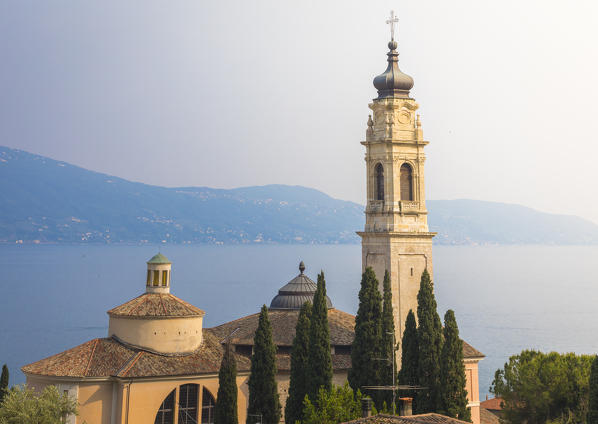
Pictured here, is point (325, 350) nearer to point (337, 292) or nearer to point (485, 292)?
point (337, 292)

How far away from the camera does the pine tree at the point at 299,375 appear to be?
1319 inches

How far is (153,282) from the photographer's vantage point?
40688 mm

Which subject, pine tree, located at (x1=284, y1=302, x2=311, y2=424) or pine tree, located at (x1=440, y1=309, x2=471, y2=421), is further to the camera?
pine tree, located at (x1=284, y1=302, x2=311, y2=424)

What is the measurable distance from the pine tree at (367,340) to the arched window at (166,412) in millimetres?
9276

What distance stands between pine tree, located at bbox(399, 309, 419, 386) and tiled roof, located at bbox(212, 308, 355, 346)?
6489 millimetres

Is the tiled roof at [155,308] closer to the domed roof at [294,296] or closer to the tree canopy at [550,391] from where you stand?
the domed roof at [294,296]

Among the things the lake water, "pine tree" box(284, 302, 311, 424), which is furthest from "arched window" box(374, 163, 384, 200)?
the lake water

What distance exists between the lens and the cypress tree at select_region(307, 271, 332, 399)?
33.4m

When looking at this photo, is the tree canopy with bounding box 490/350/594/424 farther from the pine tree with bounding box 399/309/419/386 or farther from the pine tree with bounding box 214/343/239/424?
the pine tree with bounding box 214/343/239/424

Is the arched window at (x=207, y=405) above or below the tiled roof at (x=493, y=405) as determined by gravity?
above

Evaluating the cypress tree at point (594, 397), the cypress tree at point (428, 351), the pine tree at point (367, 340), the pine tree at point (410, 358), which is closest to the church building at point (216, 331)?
the pine tree at point (367, 340)

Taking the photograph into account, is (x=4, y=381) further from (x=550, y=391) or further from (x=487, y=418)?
(x=487, y=418)

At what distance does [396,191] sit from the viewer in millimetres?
44219

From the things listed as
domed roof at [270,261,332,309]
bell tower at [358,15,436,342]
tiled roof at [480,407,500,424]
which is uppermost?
bell tower at [358,15,436,342]
